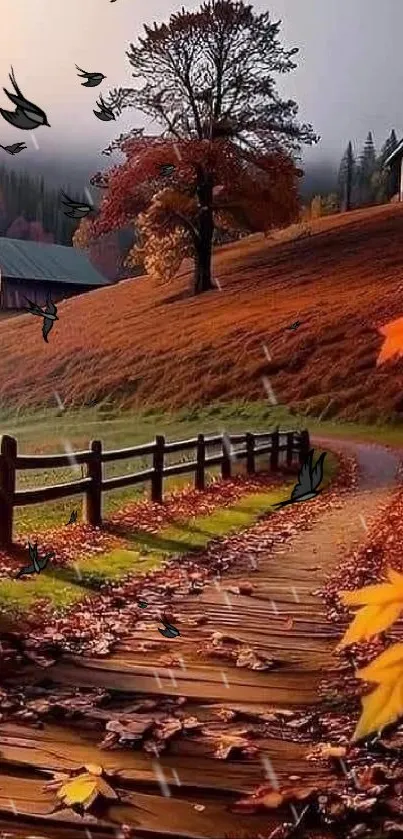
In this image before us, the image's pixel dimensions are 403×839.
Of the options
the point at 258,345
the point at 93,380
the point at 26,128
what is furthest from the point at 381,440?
the point at 26,128

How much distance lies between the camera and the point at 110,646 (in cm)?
181

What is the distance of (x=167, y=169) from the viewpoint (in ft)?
5.63

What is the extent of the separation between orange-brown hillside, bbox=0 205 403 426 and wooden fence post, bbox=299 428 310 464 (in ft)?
0.17

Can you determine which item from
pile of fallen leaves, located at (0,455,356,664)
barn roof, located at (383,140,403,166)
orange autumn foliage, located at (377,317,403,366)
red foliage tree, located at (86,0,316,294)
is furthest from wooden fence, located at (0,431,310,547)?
barn roof, located at (383,140,403,166)

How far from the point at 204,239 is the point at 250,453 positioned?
0.42 meters

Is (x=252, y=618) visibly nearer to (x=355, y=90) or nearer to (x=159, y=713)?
(x=159, y=713)

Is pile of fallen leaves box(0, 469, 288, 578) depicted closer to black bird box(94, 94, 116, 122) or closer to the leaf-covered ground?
the leaf-covered ground

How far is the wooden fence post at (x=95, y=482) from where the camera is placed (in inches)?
72.6

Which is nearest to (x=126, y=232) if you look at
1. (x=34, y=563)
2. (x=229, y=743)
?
(x=34, y=563)

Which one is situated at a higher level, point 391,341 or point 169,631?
point 391,341

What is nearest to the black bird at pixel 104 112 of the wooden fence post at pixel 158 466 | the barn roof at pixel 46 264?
the barn roof at pixel 46 264

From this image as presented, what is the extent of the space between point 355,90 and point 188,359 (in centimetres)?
62

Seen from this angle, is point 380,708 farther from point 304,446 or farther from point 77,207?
point 77,207

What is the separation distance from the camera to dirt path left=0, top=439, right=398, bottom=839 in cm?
150
